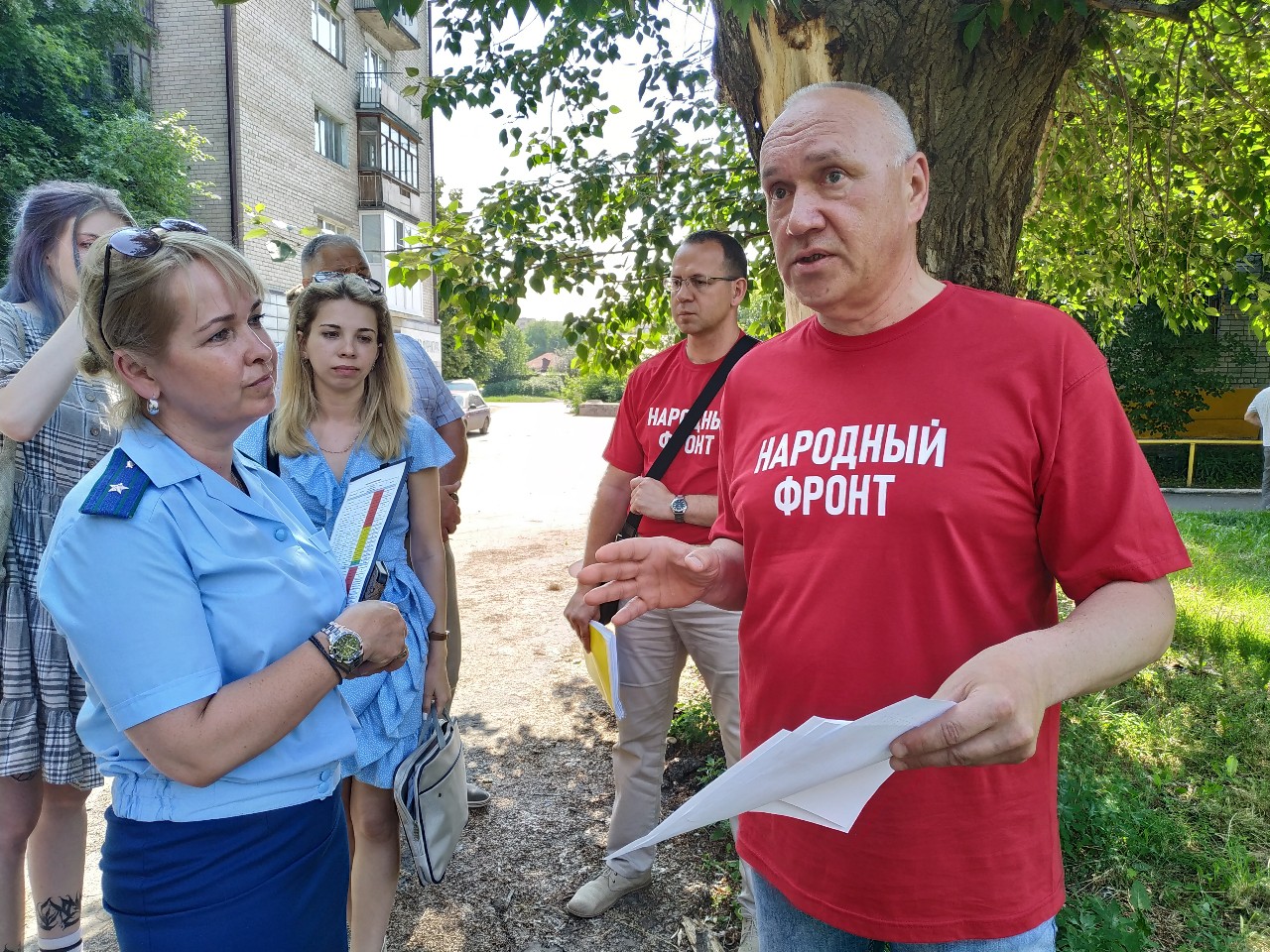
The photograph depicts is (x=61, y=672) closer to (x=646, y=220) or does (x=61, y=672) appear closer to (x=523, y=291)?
(x=523, y=291)

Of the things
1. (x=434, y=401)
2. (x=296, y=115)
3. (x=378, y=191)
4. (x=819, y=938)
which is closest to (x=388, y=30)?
(x=296, y=115)

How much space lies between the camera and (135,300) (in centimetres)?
161

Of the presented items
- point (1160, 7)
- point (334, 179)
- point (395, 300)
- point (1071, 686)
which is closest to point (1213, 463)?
point (1160, 7)

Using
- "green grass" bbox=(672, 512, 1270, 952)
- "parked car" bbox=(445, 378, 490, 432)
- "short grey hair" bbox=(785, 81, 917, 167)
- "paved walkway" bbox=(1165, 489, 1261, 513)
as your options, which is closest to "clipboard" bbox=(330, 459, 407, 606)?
"short grey hair" bbox=(785, 81, 917, 167)

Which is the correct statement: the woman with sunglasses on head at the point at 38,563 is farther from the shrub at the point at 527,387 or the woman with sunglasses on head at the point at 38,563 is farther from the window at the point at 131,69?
the shrub at the point at 527,387

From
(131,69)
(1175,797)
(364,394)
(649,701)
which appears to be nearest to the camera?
(364,394)

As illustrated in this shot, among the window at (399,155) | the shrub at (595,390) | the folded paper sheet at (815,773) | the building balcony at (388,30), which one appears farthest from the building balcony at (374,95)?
the folded paper sheet at (815,773)

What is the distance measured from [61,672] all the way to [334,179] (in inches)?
951

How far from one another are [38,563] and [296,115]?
22.3 meters

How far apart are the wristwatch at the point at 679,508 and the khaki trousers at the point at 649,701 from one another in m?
0.35

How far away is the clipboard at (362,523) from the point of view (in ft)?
8.03

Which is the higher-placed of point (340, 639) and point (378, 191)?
point (378, 191)

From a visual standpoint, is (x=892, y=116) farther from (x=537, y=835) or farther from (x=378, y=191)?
(x=378, y=191)

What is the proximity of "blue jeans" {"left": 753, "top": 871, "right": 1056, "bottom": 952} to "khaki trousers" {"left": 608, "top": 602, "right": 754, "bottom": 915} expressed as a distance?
5.01 ft
